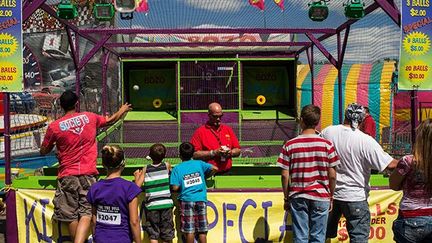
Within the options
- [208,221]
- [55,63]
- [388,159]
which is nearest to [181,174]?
[208,221]

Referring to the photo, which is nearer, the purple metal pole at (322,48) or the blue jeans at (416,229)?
the blue jeans at (416,229)

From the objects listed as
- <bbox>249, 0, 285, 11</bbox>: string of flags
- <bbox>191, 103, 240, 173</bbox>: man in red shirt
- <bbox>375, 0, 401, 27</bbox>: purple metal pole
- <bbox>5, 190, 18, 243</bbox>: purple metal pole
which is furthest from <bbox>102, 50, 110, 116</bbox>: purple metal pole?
<bbox>375, 0, 401, 27</bbox>: purple metal pole

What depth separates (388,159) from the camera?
4.23 meters

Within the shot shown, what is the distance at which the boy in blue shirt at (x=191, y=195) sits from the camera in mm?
4871

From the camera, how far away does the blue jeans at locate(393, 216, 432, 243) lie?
10.8 ft

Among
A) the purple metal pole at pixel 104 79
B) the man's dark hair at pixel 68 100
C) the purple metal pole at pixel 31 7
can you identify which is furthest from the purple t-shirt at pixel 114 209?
the purple metal pole at pixel 104 79

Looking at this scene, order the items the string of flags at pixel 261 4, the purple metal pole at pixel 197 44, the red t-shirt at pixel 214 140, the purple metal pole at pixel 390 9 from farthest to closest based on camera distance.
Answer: the purple metal pole at pixel 197 44
the string of flags at pixel 261 4
the purple metal pole at pixel 390 9
the red t-shirt at pixel 214 140

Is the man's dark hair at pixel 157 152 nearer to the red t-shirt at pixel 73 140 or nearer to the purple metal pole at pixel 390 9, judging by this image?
the red t-shirt at pixel 73 140

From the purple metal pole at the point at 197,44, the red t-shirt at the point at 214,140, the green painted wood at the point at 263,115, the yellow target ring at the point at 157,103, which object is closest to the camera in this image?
the red t-shirt at the point at 214,140

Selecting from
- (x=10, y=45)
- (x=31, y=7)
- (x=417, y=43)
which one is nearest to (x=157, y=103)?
(x=31, y=7)

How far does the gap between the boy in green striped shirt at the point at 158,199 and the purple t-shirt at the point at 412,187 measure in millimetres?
2282

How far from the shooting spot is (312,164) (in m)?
4.19

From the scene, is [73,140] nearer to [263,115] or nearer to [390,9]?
[390,9]

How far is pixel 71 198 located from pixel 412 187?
312cm
